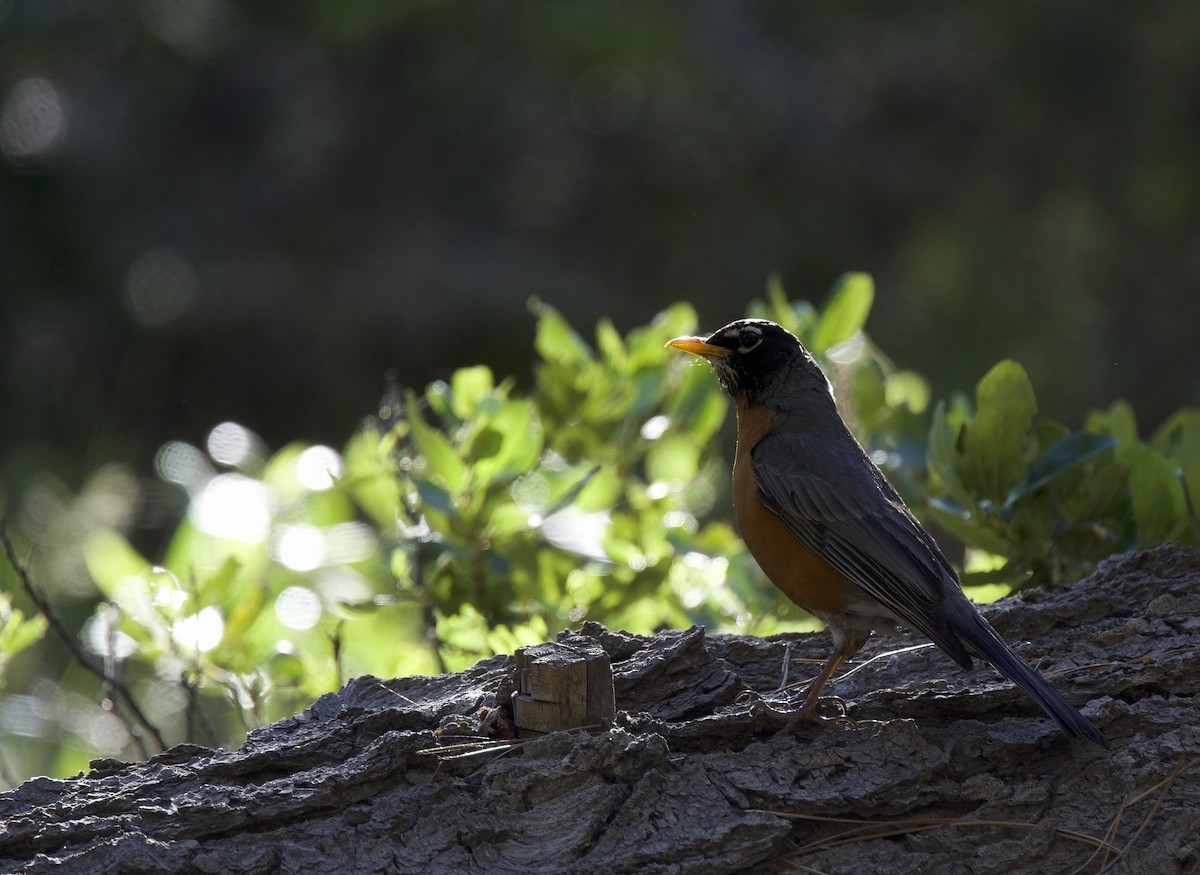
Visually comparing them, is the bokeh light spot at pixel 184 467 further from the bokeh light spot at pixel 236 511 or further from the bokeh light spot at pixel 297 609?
the bokeh light spot at pixel 297 609

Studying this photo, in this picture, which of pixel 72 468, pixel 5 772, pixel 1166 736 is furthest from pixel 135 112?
pixel 1166 736

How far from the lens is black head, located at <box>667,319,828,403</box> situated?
4.52m

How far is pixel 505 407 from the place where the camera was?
416 cm

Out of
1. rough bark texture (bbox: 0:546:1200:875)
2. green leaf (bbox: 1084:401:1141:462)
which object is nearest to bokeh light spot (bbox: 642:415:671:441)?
rough bark texture (bbox: 0:546:1200:875)

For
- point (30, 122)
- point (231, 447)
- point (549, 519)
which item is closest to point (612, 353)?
point (549, 519)

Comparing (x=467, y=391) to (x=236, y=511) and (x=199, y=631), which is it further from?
(x=199, y=631)

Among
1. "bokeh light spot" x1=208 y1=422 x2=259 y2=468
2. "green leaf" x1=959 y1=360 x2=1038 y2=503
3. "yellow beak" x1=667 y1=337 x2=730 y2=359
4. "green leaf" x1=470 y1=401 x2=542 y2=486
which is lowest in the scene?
"green leaf" x1=959 y1=360 x2=1038 y2=503

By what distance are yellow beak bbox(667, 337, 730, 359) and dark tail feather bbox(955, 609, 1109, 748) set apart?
4.64ft

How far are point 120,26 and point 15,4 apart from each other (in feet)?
2.30

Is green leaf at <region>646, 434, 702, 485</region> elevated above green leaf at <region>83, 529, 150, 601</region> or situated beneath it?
situated beneath

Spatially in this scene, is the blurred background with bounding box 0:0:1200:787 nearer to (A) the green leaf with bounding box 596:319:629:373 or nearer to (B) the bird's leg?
(A) the green leaf with bounding box 596:319:629:373

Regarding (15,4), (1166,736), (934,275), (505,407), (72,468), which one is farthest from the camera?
(934,275)

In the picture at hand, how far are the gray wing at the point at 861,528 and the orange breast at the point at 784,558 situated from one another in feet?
0.09

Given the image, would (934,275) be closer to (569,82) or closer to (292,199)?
(569,82)
